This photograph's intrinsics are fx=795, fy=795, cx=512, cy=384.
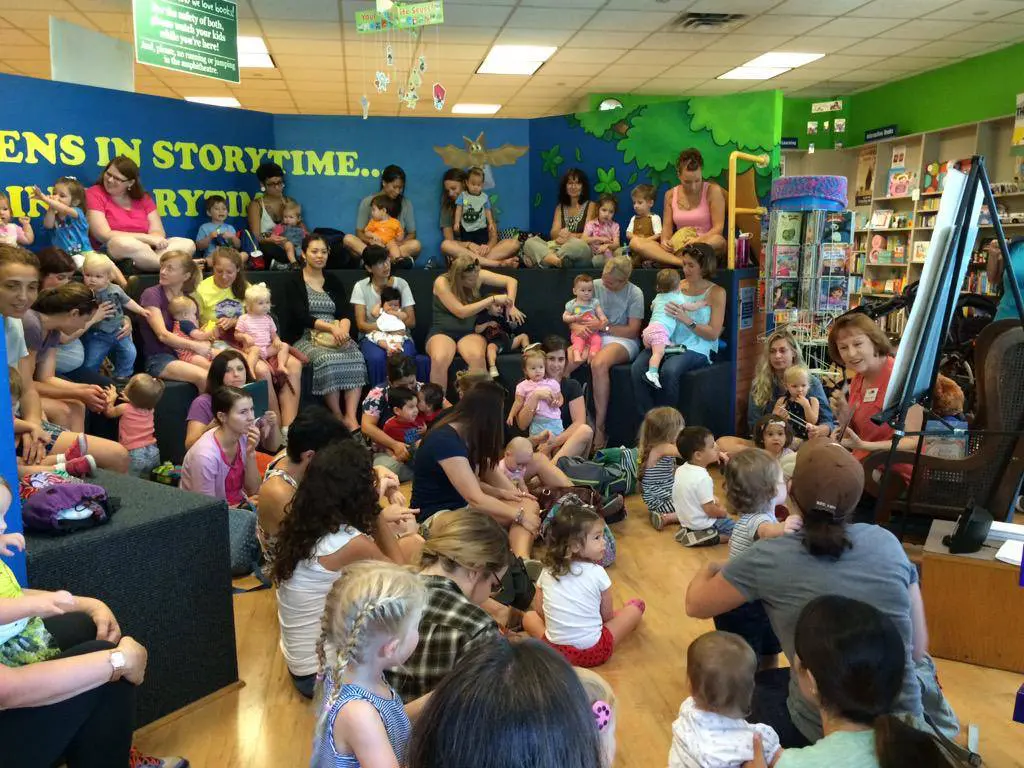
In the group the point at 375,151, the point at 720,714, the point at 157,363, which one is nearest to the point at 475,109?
the point at 375,151

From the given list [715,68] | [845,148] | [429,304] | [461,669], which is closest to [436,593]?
[461,669]

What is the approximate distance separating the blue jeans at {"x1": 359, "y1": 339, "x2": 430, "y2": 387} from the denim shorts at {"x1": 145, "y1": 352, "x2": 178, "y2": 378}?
4.50 ft

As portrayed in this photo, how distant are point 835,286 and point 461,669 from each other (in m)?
5.78

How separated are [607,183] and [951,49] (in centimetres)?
528

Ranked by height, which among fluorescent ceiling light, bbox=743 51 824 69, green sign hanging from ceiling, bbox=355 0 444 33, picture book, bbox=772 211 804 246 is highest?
fluorescent ceiling light, bbox=743 51 824 69

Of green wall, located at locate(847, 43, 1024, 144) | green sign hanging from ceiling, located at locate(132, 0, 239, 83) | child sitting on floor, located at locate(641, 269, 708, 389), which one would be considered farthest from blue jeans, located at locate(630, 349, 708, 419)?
green wall, located at locate(847, 43, 1024, 144)

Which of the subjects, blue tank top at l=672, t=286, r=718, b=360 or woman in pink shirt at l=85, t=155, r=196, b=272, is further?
blue tank top at l=672, t=286, r=718, b=360

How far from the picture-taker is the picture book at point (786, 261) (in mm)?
5938

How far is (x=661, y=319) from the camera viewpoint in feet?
18.8

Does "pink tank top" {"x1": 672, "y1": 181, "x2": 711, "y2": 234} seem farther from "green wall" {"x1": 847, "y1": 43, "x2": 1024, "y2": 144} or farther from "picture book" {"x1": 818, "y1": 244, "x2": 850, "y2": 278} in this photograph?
"green wall" {"x1": 847, "y1": 43, "x2": 1024, "y2": 144}

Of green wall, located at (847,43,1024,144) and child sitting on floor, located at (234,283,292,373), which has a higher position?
green wall, located at (847,43,1024,144)

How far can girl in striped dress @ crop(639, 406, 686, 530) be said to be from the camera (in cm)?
436

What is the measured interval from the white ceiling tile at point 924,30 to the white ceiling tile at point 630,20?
260cm

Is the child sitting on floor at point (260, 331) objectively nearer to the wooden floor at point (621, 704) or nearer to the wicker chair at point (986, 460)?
the wooden floor at point (621, 704)
